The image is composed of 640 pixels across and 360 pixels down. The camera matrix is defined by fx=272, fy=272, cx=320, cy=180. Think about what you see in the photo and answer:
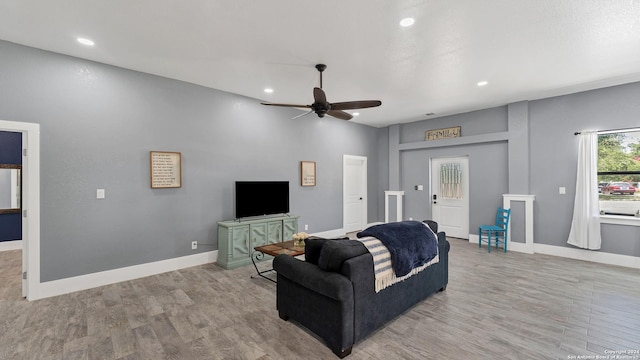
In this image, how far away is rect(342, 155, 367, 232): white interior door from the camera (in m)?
6.98

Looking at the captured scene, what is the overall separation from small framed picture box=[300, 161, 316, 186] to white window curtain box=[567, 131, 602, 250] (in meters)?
4.81

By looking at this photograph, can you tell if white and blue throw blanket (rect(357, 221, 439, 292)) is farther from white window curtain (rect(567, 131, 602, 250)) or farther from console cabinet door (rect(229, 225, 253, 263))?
white window curtain (rect(567, 131, 602, 250))

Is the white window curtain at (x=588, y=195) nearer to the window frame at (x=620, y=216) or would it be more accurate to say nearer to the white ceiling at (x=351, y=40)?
the window frame at (x=620, y=216)

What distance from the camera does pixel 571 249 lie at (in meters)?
4.81

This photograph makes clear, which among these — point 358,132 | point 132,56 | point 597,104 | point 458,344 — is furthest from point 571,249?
point 132,56

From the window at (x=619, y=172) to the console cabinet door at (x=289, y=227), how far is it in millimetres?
5393

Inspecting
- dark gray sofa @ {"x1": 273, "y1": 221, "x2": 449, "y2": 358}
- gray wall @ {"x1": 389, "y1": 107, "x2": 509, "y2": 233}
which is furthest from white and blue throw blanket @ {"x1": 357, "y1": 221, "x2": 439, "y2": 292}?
gray wall @ {"x1": 389, "y1": 107, "x2": 509, "y2": 233}

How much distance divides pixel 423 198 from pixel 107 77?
6702 millimetres

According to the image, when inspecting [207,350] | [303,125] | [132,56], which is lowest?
[207,350]

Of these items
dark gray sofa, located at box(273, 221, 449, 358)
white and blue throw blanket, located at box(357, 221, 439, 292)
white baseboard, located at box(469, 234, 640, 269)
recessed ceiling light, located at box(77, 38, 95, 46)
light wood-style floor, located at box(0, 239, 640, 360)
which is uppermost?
recessed ceiling light, located at box(77, 38, 95, 46)

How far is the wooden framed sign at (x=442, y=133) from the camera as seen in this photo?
6336 mm

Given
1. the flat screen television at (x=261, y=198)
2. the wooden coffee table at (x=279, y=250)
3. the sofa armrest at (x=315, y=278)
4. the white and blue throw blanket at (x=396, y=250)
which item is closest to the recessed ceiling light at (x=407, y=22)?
the white and blue throw blanket at (x=396, y=250)

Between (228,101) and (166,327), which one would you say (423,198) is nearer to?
(228,101)

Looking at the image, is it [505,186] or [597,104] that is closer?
[597,104]
